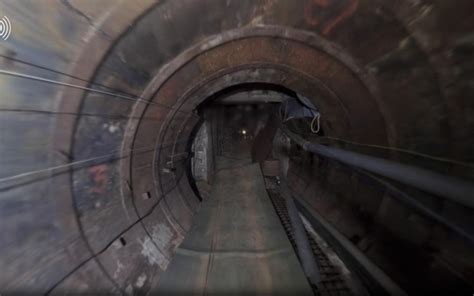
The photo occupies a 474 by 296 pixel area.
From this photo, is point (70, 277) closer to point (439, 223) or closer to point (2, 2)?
point (2, 2)

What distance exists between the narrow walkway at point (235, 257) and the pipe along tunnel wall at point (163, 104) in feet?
1.93

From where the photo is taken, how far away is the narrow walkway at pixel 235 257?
1691mm

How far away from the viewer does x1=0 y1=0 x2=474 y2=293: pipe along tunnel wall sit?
1300 millimetres

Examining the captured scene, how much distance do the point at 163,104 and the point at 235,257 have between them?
1784mm

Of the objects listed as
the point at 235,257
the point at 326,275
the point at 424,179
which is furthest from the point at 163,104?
the point at 326,275

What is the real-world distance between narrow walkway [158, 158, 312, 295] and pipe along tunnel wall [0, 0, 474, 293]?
23.1 inches

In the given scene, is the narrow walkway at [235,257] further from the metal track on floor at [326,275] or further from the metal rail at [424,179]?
the metal rail at [424,179]

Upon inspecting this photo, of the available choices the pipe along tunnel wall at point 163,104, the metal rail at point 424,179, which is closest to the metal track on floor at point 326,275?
the pipe along tunnel wall at point 163,104

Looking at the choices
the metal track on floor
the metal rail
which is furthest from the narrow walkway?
the metal rail

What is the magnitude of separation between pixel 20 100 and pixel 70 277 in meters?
1.39

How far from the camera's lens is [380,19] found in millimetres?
1551

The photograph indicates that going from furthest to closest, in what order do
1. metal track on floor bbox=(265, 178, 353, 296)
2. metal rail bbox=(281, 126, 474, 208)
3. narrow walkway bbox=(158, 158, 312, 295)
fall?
1. metal track on floor bbox=(265, 178, 353, 296)
2. narrow walkway bbox=(158, 158, 312, 295)
3. metal rail bbox=(281, 126, 474, 208)

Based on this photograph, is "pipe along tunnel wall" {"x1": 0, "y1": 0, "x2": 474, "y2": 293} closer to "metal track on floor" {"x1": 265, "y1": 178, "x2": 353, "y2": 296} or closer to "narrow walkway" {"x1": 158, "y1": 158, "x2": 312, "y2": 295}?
"metal track on floor" {"x1": 265, "y1": 178, "x2": 353, "y2": 296}

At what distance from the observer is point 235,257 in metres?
2.00
